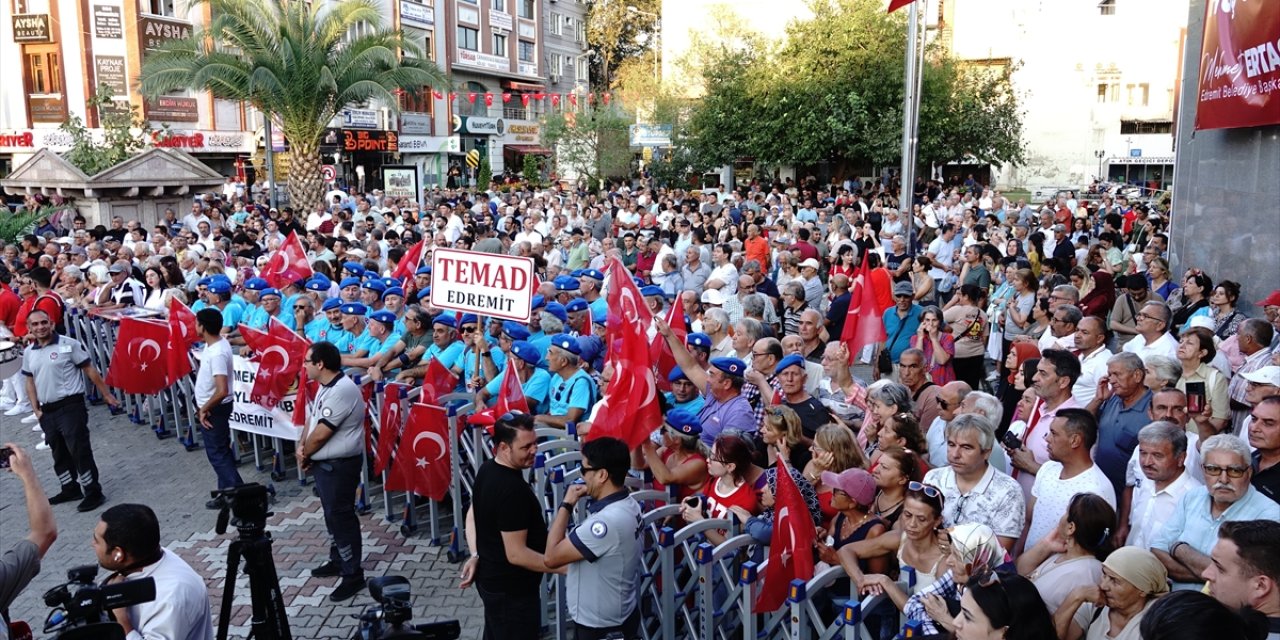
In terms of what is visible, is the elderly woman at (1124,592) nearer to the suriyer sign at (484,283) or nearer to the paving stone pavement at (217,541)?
the paving stone pavement at (217,541)

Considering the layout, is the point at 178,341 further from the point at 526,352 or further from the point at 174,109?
the point at 174,109

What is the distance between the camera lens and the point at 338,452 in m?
6.76

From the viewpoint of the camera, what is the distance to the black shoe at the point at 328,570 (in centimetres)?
713

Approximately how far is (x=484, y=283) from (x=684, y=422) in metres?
2.20

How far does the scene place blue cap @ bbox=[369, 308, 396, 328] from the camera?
947 centimetres

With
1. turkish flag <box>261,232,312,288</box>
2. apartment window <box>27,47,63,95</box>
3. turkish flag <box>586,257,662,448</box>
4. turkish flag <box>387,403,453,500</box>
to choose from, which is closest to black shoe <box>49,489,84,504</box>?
turkish flag <box>387,403,453,500</box>

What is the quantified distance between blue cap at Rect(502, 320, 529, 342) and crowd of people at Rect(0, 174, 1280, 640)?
0.14ft

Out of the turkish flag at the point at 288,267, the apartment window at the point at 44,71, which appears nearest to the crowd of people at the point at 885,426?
the turkish flag at the point at 288,267

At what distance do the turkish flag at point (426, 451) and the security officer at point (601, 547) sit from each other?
279 centimetres

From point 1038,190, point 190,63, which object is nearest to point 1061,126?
point 1038,190

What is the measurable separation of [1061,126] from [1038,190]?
310 cm

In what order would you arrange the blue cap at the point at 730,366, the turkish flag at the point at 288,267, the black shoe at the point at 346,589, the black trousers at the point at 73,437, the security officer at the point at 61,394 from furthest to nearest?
the turkish flag at the point at 288,267
the black trousers at the point at 73,437
the security officer at the point at 61,394
the black shoe at the point at 346,589
the blue cap at the point at 730,366

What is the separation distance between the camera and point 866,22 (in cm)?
3047

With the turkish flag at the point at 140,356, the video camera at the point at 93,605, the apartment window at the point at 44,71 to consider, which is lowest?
the turkish flag at the point at 140,356
